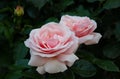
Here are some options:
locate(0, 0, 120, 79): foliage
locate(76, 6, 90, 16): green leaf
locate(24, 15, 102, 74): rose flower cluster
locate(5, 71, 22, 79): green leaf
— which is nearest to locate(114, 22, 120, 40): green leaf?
locate(0, 0, 120, 79): foliage

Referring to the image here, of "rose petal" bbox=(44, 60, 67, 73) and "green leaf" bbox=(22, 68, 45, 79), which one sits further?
"green leaf" bbox=(22, 68, 45, 79)

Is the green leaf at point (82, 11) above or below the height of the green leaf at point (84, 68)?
above

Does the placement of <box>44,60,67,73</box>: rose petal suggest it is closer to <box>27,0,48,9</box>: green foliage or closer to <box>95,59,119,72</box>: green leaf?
<box>95,59,119,72</box>: green leaf

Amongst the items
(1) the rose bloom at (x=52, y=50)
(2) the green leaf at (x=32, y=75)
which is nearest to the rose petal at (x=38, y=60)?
(1) the rose bloom at (x=52, y=50)

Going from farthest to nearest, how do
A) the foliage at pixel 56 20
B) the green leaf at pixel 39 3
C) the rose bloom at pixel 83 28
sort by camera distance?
the green leaf at pixel 39 3 < the foliage at pixel 56 20 < the rose bloom at pixel 83 28

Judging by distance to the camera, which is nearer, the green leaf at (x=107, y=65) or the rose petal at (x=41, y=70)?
the rose petal at (x=41, y=70)

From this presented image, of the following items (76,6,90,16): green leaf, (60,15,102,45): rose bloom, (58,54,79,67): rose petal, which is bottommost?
(58,54,79,67): rose petal

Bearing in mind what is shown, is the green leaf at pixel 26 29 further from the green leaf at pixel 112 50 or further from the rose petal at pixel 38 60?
the rose petal at pixel 38 60
